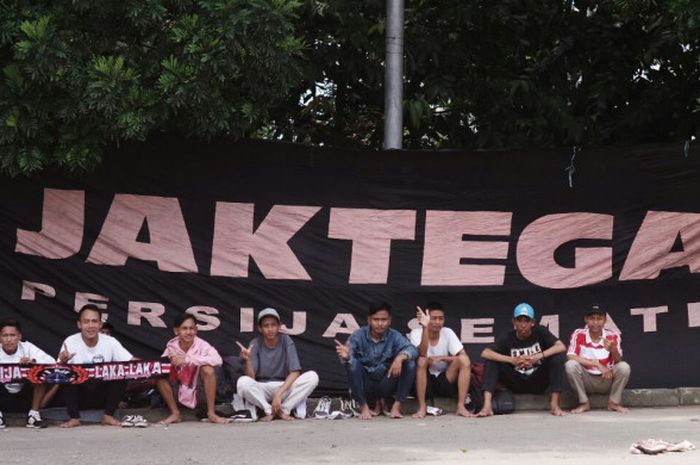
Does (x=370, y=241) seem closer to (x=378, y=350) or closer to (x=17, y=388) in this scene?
(x=378, y=350)

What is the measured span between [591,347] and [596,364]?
0.66 ft

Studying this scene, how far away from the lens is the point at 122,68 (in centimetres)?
1089

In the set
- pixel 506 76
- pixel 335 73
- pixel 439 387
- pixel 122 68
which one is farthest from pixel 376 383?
pixel 506 76

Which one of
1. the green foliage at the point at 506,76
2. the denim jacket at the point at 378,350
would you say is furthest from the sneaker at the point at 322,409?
the green foliage at the point at 506,76

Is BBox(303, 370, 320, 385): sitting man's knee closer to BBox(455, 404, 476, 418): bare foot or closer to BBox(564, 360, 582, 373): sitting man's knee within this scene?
BBox(455, 404, 476, 418): bare foot

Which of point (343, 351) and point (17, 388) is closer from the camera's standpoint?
point (17, 388)

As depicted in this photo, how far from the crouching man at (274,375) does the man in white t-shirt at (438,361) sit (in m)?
0.99

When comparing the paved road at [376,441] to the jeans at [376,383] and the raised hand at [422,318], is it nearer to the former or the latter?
the jeans at [376,383]

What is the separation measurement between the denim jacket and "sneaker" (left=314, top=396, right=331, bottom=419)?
515mm

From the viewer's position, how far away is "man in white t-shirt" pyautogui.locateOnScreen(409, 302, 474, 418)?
38.0 feet

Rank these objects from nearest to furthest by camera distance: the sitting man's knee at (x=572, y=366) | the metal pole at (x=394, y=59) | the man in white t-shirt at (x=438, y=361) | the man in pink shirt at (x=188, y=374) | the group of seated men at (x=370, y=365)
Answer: the group of seated men at (x=370, y=365) < the man in pink shirt at (x=188, y=374) < the man in white t-shirt at (x=438, y=361) < the sitting man's knee at (x=572, y=366) < the metal pole at (x=394, y=59)

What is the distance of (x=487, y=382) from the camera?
38.0ft

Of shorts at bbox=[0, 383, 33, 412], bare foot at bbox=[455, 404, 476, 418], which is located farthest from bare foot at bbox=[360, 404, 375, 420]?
shorts at bbox=[0, 383, 33, 412]

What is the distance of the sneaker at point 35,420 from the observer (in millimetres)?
10828
